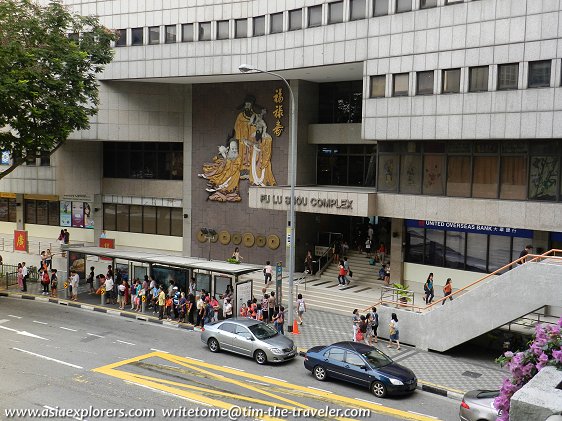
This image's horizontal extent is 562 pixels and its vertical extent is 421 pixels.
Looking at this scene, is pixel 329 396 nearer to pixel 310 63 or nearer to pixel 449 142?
pixel 449 142

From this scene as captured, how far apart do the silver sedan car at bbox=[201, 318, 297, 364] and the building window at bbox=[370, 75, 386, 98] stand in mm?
13269

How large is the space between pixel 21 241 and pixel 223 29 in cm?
1905

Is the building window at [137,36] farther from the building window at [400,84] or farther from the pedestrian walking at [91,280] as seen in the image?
the building window at [400,84]

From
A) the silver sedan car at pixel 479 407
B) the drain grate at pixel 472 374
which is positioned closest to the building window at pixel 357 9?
the drain grate at pixel 472 374

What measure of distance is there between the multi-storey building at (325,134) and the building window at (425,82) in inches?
2.5

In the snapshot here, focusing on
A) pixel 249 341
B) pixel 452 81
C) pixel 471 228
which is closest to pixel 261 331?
pixel 249 341

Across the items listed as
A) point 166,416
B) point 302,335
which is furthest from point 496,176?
point 166,416

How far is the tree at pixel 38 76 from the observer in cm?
2878

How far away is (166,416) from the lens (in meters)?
16.1

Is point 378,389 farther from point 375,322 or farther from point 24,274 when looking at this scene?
point 24,274

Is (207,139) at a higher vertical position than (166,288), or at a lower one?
higher

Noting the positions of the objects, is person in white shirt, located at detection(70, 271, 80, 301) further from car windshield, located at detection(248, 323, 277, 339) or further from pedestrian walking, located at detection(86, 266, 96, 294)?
car windshield, located at detection(248, 323, 277, 339)

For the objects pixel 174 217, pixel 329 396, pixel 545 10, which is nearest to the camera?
pixel 329 396

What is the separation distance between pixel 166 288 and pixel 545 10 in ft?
66.6
